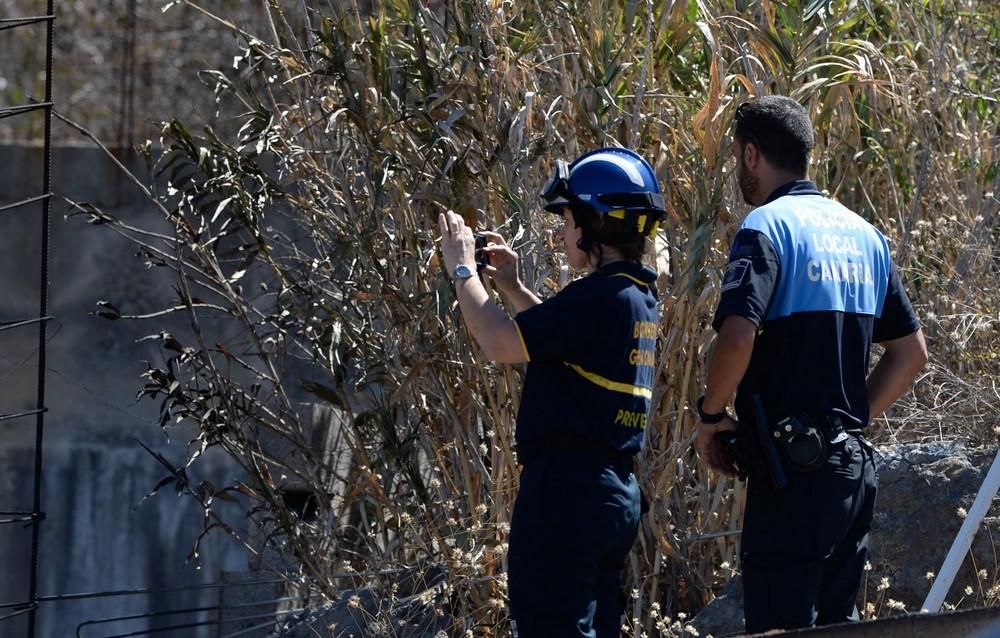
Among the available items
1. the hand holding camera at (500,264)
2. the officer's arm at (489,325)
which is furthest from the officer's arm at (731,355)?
the hand holding camera at (500,264)

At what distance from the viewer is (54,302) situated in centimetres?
575

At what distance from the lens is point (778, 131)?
10.0ft

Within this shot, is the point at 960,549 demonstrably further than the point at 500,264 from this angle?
Yes

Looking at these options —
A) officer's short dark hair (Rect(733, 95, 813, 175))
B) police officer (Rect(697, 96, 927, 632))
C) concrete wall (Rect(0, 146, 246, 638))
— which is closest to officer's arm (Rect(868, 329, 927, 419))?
police officer (Rect(697, 96, 927, 632))

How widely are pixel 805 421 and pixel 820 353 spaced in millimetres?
161

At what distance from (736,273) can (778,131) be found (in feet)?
1.25

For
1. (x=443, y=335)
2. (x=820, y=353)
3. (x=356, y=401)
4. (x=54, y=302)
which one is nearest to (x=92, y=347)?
(x=54, y=302)

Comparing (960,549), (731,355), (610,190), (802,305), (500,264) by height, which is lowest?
(960,549)

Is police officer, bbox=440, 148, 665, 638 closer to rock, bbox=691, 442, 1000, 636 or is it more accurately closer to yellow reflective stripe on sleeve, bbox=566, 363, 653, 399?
yellow reflective stripe on sleeve, bbox=566, 363, 653, 399

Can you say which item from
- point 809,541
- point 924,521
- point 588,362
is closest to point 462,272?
point 588,362

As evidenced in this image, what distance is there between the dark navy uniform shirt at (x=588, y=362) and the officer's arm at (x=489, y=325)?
2 centimetres

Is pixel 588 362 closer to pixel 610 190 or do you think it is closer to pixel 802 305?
pixel 610 190

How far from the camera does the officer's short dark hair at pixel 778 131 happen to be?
9.98 feet

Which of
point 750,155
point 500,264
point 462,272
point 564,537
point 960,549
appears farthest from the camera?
point 960,549
